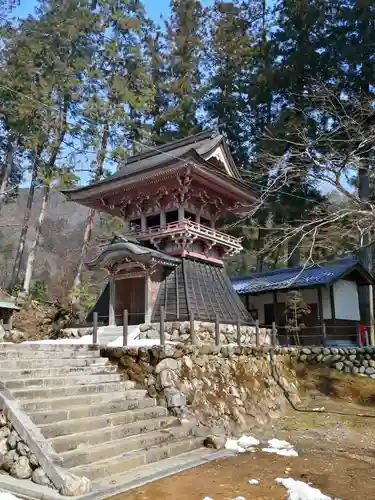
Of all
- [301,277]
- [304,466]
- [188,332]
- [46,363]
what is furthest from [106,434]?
[301,277]

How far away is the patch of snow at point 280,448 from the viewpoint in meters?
7.30

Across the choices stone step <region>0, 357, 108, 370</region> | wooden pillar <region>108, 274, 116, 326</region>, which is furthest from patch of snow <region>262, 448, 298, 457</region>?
wooden pillar <region>108, 274, 116, 326</region>

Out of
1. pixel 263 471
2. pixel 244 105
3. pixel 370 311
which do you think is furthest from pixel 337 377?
pixel 244 105

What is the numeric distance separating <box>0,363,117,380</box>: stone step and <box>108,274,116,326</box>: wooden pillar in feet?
16.5

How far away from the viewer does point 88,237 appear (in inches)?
863

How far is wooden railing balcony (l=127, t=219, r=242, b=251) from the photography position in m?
14.2

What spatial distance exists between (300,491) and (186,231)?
9.67 meters

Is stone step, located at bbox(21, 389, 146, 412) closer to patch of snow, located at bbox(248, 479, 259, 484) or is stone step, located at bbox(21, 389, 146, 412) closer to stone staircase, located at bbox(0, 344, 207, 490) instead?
stone staircase, located at bbox(0, 344, 207, 490)

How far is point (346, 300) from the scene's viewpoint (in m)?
18.2

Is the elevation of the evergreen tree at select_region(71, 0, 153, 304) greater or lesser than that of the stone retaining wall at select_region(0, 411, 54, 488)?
greater

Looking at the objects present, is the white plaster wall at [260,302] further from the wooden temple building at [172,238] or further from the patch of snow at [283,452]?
the patch of snow at [283,452]

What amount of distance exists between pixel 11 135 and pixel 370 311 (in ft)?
66.7

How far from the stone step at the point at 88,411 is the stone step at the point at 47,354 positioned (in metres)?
1.79

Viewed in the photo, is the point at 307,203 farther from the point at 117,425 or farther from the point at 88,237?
the point at 117,425
